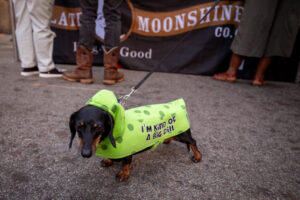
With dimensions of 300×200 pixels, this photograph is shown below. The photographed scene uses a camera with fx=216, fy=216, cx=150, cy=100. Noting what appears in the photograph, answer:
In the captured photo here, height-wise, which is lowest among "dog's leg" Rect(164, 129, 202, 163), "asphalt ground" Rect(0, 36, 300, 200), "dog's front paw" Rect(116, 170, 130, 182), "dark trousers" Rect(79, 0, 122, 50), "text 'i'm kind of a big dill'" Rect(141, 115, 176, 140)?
"asphalt ground" Rect(0, 36, 300, 200)

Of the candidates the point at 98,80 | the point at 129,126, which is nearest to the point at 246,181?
the point at 129,126

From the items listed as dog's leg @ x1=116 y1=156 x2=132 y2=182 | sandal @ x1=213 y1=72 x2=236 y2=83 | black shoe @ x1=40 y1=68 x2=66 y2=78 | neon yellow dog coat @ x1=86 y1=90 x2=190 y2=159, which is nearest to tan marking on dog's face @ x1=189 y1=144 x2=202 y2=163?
neon yellow dog coat @ x1=86 y1=90 x2=190 y2=159

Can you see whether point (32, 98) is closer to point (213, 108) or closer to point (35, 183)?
point (35, 183)

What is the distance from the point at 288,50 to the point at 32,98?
309 centimetres

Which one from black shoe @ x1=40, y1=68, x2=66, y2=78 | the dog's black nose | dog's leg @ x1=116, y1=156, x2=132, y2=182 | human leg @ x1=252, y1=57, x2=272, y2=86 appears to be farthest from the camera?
human leg @ x1=252, y1=57, x2=272, y2=86

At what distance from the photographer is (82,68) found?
2623 mm

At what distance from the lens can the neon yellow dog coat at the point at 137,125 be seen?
997mm

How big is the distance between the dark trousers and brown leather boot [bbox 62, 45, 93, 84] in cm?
8

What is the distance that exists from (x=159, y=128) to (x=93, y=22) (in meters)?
1.86

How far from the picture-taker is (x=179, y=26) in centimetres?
326

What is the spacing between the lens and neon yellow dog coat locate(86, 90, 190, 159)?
1.00 m

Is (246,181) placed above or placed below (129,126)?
below

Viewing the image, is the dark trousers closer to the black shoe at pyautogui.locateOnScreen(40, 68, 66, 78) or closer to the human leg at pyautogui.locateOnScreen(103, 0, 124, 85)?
the human leg at pyautogui.locateOnScreen(103, 0, 124, 85)

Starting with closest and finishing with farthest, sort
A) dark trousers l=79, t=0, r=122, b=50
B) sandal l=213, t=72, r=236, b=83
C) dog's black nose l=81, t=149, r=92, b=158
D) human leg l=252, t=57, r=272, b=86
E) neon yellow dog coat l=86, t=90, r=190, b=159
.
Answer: dog's black nose l=81, t=149, r=92, b=158 < neon yellow dog coat l=86, t=90, r=190, b=159 < dark trousers l=79, t=0, r=122, b=50 < human leg l=252, t=57, r=272, b=86 < sandal l=213, t=72, r=236, b=83
